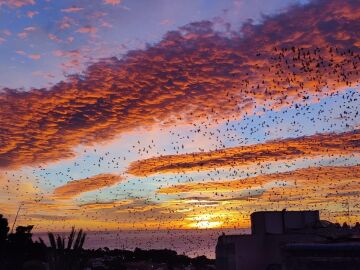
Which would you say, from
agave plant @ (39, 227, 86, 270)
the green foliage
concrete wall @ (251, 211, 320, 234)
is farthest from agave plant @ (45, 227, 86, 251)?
concrete wall @ (251, 211, 320, 234)

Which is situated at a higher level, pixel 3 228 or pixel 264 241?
pixel 3 228

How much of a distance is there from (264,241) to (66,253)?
159 ft

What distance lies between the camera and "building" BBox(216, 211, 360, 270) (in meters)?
54.8

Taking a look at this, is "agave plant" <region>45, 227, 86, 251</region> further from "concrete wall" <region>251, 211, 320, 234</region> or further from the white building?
"concrete wall" <region>251, 211, 320, 234</region>

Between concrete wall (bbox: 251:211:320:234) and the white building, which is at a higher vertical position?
concrete wall (bbox: 251:211:320:234)

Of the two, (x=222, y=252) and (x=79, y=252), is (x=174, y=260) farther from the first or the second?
(x=79, y=252)

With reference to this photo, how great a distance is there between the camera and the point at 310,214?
6494 centimetres

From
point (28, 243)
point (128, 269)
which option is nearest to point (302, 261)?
point (28, 243)

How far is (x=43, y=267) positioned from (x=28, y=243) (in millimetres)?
35658

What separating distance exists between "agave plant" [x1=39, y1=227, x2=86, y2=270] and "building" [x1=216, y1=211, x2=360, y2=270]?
43.8 meters

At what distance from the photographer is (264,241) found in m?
59.0

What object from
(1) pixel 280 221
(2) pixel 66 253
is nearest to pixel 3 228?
(1) pixel 280 221

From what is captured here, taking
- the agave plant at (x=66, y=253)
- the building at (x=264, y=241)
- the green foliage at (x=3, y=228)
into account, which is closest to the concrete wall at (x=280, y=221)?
the building at (x=264, y=241)

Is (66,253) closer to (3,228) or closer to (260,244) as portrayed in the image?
(3,228)
